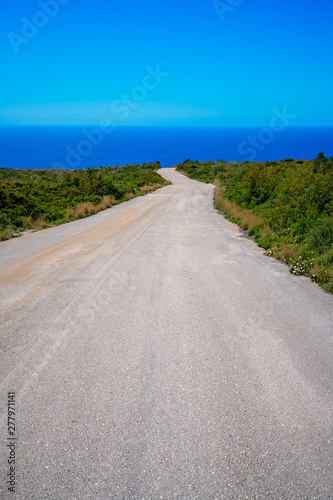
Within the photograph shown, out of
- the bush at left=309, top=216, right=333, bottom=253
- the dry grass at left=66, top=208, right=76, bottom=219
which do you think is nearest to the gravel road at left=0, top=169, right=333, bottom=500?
the bush at left=309, top=216, right=333, bottom=253

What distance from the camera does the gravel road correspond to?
2510 mm

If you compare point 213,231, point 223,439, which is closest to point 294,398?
point 223,439

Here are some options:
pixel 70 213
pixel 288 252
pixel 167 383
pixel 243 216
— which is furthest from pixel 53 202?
pixel 167 383

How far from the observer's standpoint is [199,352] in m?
4.16

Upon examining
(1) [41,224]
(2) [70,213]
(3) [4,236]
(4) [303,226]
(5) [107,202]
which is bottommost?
(3) [4,236]

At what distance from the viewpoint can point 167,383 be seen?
3561 mm

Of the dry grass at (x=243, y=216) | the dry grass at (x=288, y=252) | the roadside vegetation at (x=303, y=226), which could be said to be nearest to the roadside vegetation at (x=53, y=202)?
the dry grass at (x=243, y=216)

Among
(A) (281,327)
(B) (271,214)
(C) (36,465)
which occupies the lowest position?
(C) (36,465)

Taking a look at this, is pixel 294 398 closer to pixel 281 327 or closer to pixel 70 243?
pixel 281 327

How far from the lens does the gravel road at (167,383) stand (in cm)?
251

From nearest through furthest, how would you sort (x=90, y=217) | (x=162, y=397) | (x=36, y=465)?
(x=36, y=465) → (x=162, y=397) → (x=90, y=217)

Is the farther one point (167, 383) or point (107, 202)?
point (107, 202)

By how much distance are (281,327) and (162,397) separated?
2.50 metres

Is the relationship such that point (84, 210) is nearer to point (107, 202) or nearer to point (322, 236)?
point (107, 202)
